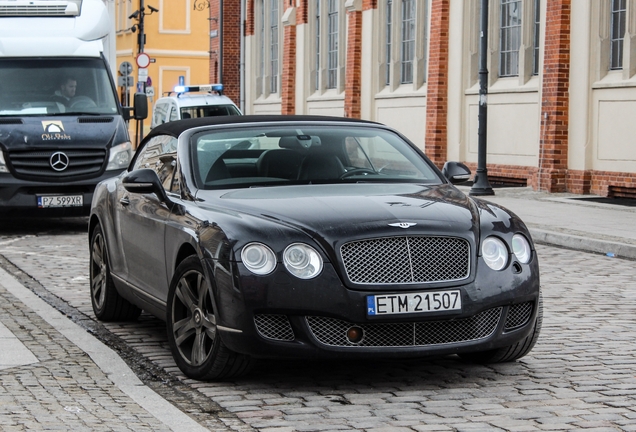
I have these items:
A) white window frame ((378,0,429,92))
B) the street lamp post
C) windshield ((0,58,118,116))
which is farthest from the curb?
white window frame ((378,0,429,92))

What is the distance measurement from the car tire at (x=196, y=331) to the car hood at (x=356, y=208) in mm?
436

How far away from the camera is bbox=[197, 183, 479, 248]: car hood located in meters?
6.29

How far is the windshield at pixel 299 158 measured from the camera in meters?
7.41

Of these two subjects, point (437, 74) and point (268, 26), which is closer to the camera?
point (437, 74)

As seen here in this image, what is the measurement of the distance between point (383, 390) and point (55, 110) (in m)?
10.8

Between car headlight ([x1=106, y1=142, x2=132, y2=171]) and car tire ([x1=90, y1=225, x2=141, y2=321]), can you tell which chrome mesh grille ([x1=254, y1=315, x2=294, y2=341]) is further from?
car headlight ([x1=106, y1=142, x2=132, y2=171])

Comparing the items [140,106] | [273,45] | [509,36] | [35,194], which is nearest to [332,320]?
[35,194]

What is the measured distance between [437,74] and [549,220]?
36.5ft

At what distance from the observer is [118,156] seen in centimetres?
1623

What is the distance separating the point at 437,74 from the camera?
27.4 m

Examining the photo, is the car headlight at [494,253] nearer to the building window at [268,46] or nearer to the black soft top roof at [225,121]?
the black soft top roof at [225,121]

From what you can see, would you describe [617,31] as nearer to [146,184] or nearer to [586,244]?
[586,244]

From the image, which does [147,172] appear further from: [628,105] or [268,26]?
[268,26]

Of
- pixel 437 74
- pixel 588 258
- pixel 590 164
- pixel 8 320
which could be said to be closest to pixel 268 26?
pixel 437 74
